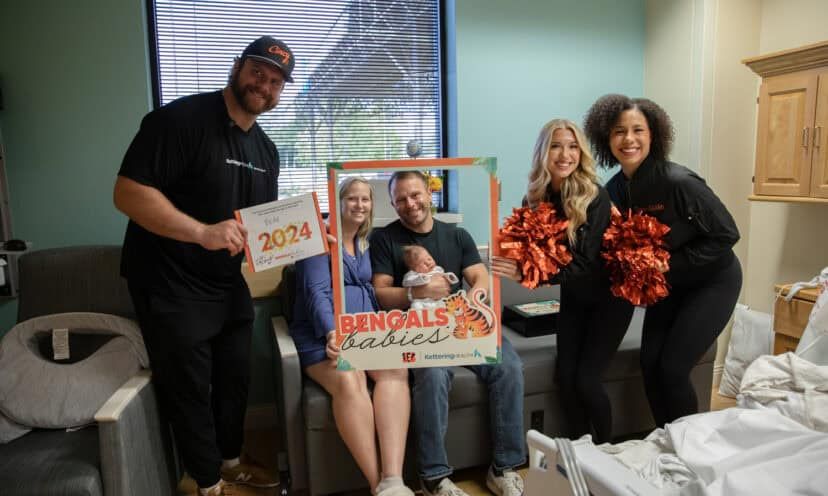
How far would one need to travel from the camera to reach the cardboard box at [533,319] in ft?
8.04

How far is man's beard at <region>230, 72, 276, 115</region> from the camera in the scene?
67.0 inches

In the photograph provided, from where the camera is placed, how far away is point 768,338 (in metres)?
2.87

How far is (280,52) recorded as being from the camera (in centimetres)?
168

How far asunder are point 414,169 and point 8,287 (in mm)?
1880

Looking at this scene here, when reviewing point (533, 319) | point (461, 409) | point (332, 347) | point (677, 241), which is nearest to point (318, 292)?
point (332, 347)

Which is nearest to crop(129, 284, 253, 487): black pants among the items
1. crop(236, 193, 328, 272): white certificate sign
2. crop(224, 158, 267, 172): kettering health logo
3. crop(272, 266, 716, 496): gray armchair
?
crop(272, 266, 716, 496): gray armchair

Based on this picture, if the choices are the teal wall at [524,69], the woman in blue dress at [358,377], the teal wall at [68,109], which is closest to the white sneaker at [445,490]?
the woman in blue dress at [358,377]

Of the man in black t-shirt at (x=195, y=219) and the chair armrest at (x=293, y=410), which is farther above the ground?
the man in black t-shirt at (x=195, y=219)

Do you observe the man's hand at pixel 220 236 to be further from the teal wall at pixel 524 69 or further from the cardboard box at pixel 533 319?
the teal wall at pixel 524 69

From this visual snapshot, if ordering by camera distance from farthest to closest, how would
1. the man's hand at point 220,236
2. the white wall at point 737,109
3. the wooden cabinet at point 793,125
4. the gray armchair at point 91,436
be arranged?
1. the white wall at point 737,109
2. the wooden cabinet at point 793,125
3. the man's hand at point 220,236
4. the gray armchair at point 91,436

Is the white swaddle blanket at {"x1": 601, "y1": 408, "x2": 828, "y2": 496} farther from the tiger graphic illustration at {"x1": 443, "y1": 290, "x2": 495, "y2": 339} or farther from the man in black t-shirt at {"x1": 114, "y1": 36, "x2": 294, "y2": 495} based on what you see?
Answer: the man in black t-shirt at {"x1": 114, "y1": 36, "x2": 294, "y2": 495}

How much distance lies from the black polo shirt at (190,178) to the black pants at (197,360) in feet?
0.22

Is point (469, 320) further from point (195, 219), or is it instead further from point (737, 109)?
point (737, 109)

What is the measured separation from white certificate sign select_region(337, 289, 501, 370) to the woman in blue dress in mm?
81
